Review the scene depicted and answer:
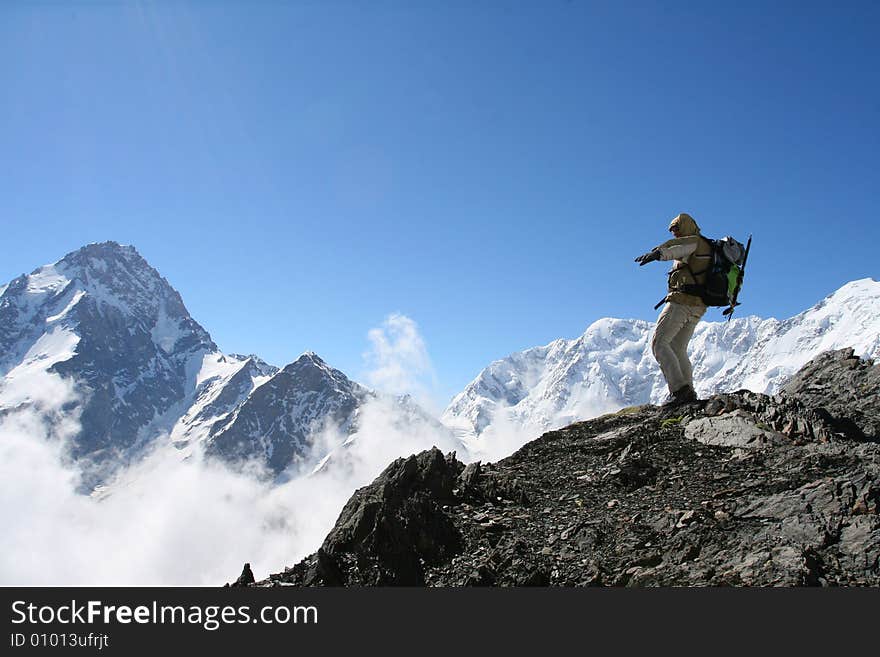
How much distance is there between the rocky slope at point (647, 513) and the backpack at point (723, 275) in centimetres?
260

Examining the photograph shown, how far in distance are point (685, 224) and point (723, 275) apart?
169cm

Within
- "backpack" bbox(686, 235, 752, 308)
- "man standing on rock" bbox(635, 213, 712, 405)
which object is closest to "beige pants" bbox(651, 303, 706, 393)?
"man standing on rock" bbox(635, 213, 712, 405)

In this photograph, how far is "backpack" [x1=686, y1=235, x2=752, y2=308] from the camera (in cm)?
1543

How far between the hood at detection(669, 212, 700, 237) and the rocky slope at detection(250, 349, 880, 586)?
450 centimetres

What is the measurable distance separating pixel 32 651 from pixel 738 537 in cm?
934

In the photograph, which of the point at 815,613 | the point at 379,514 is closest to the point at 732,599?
the point at 815,613

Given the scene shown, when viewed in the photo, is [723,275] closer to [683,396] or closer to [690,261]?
[690,261]

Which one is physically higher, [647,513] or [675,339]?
[675,339]

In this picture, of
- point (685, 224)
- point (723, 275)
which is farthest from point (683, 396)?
point (685, 224)

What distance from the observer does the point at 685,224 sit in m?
15.8

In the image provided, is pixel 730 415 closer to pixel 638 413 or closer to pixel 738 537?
pixel 638 413

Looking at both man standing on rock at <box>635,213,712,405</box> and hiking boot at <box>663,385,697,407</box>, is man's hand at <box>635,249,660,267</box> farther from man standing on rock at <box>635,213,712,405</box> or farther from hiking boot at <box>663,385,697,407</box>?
hiking boot at <box>663,385,697,407</box>

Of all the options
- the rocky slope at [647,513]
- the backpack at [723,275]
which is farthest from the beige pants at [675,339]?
the rocky slope at [647,513]

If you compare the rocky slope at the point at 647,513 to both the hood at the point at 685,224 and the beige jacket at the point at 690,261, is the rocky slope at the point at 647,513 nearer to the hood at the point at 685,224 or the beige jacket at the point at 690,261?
the beige jacket at the point at 690,261
